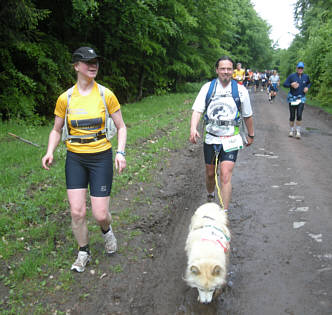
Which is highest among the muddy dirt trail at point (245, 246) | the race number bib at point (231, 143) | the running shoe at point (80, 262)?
the race number bib at point (231, 143)

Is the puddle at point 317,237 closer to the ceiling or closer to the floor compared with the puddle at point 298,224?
closer to the ceiling

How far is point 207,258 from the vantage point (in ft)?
9.76

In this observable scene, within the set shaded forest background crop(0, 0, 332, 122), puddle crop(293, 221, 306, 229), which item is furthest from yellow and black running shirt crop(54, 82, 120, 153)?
shaded forest background crop(0, 0, 332, 122)

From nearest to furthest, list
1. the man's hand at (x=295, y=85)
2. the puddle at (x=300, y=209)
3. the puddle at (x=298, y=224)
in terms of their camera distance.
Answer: the puddle at (x=298, y=224) → the puddle at (x=300, y=209) → the man's hand at (x=295, y=85)

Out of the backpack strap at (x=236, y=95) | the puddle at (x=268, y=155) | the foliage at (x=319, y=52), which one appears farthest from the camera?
the foliage at (x=319, y=52)

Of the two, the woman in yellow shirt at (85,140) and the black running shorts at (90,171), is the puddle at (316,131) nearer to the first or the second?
the woman in yellow shirt at (85,140)

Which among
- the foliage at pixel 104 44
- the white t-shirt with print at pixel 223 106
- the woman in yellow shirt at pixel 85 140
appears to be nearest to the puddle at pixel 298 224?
the white t-shirt with print at pixel 223 106

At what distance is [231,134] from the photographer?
4.58m

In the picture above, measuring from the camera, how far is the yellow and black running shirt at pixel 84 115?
11.6ft

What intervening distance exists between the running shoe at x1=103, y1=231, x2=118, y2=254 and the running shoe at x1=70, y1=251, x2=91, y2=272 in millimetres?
314

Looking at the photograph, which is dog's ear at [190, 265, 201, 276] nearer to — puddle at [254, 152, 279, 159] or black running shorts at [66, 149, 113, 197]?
black running shorts at [66, 149, 113, 197]

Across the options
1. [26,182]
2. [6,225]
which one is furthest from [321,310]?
[26,182]

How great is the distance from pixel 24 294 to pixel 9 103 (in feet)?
26.7

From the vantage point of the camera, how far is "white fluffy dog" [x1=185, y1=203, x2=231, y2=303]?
9.48 ft
